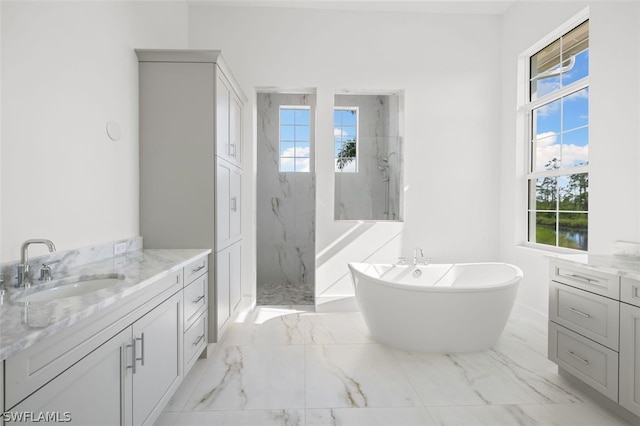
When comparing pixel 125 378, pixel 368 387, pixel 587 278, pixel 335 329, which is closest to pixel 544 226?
pixel 587 278

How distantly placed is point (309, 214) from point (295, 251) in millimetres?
563

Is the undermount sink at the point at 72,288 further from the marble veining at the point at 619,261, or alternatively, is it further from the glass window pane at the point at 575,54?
the glass window pane at the point at 575,54

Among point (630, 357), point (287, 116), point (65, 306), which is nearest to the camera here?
point (65, 306)

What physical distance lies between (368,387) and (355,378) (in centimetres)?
13

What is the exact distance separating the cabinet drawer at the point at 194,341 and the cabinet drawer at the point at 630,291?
92.0 inches

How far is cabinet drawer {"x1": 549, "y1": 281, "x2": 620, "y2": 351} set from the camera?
1.75 meters

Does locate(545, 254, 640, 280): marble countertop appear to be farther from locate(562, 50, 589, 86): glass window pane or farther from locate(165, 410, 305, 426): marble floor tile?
locate(165, 410, 305, 426): marble floor tile

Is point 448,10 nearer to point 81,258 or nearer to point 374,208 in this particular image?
point 374,208

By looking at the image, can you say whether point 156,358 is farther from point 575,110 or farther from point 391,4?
point 391,4

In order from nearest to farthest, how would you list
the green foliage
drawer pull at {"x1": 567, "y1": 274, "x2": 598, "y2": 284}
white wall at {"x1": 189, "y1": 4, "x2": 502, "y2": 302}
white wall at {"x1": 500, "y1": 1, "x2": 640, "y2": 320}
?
drawer pull at {"x1": 567, "y1": 274, "x2": 598, "y2": 284} → white wall at {"x1": 500, "y1": 1, "x2": 640, "y2": 320} → white wall at {"x1": 189, "y1": 4, "x2": 502, "y2": 302} → the green foliage

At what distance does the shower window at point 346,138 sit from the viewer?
12.0 feet

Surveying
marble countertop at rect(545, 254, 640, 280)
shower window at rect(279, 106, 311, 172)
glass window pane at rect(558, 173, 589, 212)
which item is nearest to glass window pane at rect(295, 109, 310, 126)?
shower window at rect(279, 106, 311, 172)

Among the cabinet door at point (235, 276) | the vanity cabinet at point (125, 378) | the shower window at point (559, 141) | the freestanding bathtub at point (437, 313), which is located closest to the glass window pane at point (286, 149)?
the cabinet door at point (235, 276)

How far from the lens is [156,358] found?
1577mm
